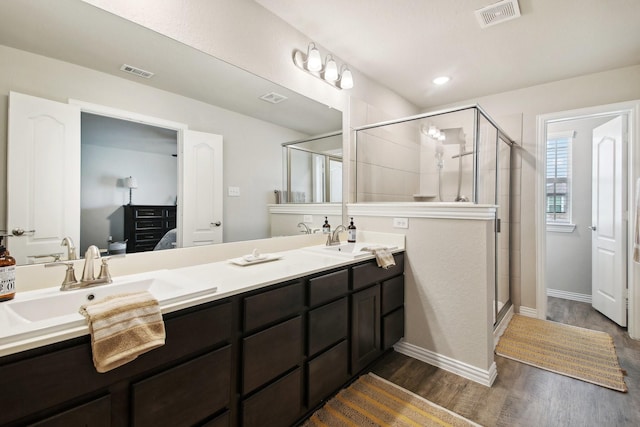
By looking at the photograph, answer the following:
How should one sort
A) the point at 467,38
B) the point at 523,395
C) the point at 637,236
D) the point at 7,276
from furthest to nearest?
the point at 637,236 → the point at 467,38 → the point at 523,395 → the point at 7,276

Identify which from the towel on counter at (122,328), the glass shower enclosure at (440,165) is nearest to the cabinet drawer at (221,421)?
the towel on counter at (122,328)

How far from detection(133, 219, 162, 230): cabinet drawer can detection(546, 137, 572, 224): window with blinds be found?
447 cm

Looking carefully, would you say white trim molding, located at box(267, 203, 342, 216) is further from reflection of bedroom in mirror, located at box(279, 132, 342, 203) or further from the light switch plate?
the light switch plate

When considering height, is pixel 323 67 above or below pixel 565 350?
above

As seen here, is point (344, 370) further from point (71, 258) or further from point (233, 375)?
point (71, 258)

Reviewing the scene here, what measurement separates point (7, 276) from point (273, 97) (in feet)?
5.32

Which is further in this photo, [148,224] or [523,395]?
[523,395]

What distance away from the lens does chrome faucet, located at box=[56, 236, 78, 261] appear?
1.22 m

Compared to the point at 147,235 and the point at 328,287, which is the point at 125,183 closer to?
the point at 147,235

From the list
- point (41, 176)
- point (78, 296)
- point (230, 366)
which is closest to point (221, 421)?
point (230, 366)

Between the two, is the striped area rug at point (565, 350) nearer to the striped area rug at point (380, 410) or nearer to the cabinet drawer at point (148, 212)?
the striped area rug at point (380, 410)

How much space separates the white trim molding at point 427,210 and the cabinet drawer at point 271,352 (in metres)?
1.24

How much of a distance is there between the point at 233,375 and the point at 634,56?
12.6ft

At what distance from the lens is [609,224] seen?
9.73 feet
